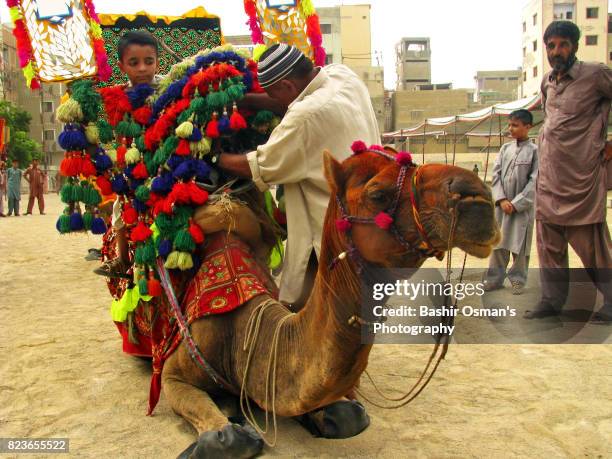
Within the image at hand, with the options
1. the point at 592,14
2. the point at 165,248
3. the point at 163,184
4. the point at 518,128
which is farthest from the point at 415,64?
the point at 165,248

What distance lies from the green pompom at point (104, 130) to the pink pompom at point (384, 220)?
7.81ft

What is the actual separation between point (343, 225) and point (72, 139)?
2142 mm

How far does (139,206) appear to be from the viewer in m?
3.83

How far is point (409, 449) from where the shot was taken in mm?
2947

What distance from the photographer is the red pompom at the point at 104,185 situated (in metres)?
3.85

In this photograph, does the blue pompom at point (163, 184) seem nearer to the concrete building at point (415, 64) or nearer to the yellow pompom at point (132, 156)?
the yellow pompom at point (132, 156)

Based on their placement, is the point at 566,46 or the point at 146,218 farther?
the point at 566,46

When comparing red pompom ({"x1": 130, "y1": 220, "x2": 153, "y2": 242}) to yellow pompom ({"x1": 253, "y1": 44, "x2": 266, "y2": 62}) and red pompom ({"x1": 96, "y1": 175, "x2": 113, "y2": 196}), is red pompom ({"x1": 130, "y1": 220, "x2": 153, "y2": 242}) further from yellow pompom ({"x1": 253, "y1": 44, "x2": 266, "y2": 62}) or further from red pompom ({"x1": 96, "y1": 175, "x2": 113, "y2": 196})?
yellow pompom ({"x1": 253, "y1": 44, "x2": 266, "y2": 62})

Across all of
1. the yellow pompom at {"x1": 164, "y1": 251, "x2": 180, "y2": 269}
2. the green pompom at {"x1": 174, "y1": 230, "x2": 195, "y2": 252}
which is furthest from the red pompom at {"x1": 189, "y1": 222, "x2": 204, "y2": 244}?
the yellow pompom at {"x1": 164, "y1": 251, "x2": 180, "y2": 269}

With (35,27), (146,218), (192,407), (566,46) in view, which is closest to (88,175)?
(146,218)

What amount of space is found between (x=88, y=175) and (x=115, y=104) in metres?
0.49

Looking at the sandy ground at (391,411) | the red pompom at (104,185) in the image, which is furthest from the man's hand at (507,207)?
the red pompom at (104,185)

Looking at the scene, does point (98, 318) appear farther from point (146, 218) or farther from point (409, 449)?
point (409, 449)

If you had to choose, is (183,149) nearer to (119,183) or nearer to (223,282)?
(119,183)
